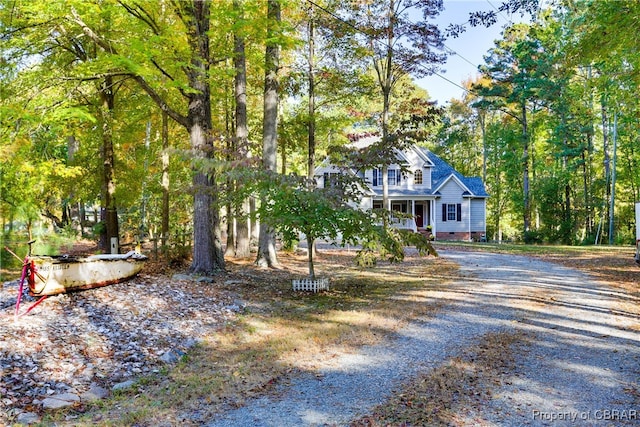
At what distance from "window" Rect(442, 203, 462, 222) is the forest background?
485 centimetres

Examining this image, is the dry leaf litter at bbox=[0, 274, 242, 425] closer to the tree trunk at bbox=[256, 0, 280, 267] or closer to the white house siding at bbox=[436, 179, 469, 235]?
the tree trunk at bbox=[256, 0, 280, 267]

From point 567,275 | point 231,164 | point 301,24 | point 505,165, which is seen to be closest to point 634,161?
point 505,165

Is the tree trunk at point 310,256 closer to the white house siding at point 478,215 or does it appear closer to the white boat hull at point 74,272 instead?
the white boat hull at point 74,272

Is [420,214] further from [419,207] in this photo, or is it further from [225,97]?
[225,97]

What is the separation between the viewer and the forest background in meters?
9.13

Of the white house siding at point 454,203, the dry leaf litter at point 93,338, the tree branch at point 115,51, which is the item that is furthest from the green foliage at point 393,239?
the white house siding at point 454,203

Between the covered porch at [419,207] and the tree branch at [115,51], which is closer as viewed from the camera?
the tree branch at [115,51]

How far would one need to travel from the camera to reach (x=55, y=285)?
7.30 m

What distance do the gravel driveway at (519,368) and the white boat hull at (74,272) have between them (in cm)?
471

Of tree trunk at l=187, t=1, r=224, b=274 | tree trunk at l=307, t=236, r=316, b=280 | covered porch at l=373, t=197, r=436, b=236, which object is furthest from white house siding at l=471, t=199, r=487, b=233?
tree trunk at l=187, t=1, r=224, b=274

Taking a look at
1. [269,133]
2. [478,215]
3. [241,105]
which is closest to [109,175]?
[241,105]

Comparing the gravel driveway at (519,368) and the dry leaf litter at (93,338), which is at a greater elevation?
Result: the dry leaf litter at (93,338)

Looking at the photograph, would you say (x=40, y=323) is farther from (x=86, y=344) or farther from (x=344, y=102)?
(x=344, y=102)

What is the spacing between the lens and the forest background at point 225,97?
9133 mm
